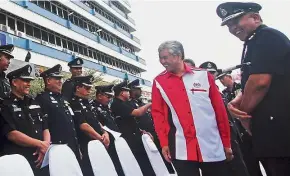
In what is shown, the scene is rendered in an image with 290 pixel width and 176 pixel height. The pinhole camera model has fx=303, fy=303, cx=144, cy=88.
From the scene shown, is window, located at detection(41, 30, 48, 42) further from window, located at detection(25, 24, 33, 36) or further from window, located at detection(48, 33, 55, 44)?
window, located at detection(25, 24, 33, 36)

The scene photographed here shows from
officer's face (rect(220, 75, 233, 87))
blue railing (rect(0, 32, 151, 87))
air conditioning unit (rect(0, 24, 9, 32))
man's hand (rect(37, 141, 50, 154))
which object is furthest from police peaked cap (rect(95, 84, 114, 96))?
air conditioning unit (rect(0, 24, 9, 32))

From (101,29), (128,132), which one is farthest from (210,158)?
(101,29)

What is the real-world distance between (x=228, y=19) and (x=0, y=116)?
2.49m

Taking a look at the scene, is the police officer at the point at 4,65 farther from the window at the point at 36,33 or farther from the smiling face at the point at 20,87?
the window at the point at 36,33

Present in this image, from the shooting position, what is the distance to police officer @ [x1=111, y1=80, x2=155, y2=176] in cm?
466

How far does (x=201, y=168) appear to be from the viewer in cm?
245

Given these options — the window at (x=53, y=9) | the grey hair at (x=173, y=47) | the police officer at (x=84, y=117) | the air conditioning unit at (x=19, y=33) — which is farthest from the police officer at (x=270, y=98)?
the window at (x=53, y=9)

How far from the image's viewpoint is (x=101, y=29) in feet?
117

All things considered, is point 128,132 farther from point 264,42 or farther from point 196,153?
point 264,42

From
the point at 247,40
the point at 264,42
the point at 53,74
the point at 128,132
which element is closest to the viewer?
the point at 264,42

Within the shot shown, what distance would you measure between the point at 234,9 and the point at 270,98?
614mm

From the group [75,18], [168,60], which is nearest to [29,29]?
[75,18]

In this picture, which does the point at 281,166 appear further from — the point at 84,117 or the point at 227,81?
the point at 84,117

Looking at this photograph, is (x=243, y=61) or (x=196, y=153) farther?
(x=196, y=153)
